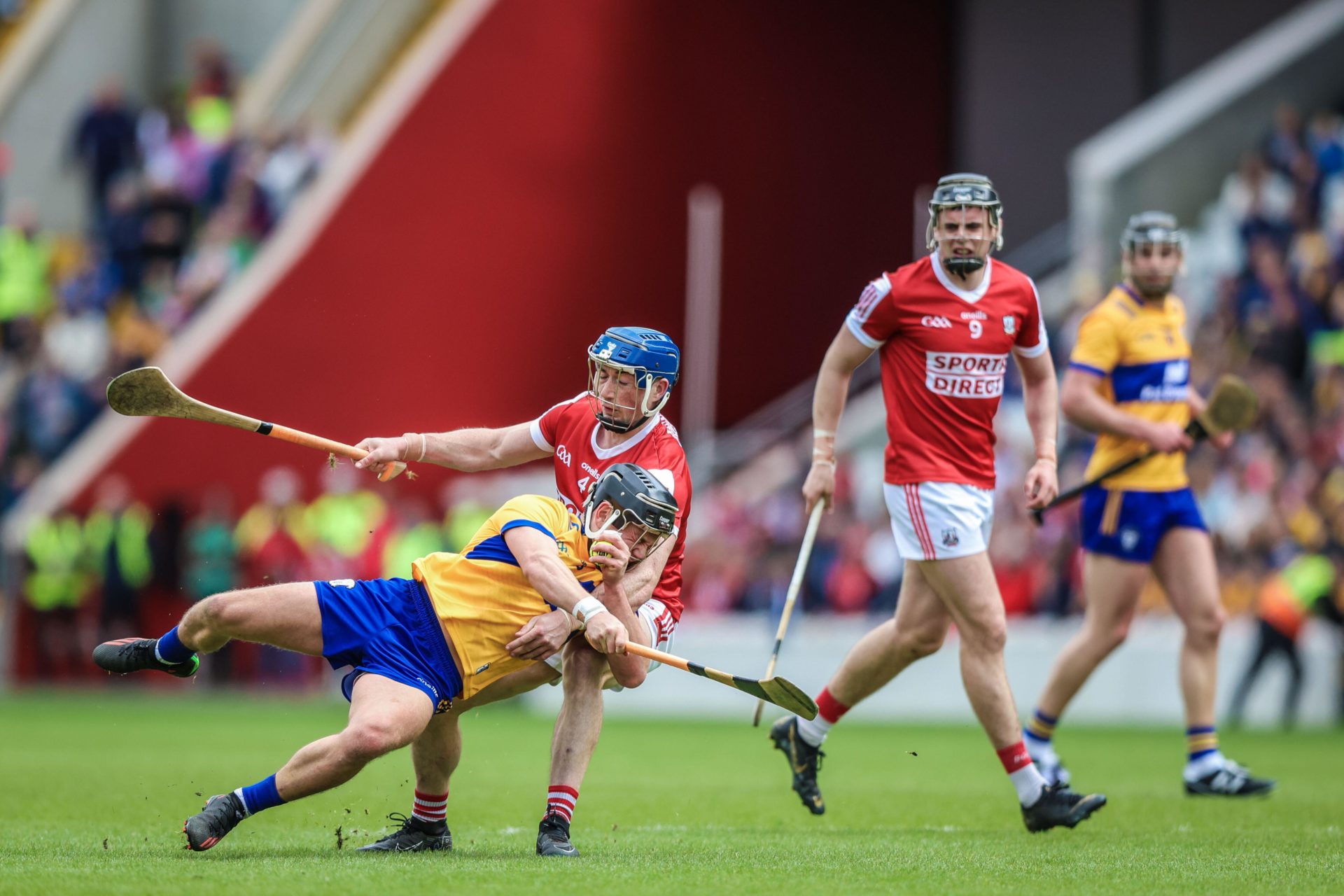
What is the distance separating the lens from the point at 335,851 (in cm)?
653

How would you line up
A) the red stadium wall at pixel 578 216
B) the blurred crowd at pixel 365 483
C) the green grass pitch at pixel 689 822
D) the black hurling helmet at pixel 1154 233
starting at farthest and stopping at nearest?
the red stadium wall at pixel 578 216, the blurred crowd at pixel 365 483, the black hurling helmet at pixel 1154 233, the green grass pitch at pixel 689 822

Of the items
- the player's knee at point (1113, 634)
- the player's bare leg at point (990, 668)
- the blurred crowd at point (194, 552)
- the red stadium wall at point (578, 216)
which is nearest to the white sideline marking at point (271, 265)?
the red stadium wall at point (578, 216)

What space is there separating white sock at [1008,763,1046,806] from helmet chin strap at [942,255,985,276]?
2058mm

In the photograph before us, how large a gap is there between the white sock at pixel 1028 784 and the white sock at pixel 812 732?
0.97 m

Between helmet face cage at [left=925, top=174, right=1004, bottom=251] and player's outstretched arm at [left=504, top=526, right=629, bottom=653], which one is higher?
helmet face cage at [left=925, top=174, right=1004, bottom=251]

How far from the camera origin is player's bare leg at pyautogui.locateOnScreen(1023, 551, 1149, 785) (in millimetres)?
8789

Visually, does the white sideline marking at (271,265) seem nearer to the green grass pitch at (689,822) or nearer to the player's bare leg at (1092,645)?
the green grass pitch at (689,822)

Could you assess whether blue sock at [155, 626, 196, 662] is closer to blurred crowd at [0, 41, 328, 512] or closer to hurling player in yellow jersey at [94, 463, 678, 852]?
hurling player in yellow jersey at [94, 463, 678, 852]

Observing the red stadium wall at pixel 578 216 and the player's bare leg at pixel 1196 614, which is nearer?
the player's bare leg at pixel 1196 614

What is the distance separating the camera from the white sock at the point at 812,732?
805cm

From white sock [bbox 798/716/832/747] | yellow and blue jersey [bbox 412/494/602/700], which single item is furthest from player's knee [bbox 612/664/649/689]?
white sock [bbox 798/716/832/747]

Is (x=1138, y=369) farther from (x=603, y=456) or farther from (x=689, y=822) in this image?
(x=603, y=456)

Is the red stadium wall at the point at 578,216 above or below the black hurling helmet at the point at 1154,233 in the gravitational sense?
above

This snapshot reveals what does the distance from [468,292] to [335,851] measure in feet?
45.2
